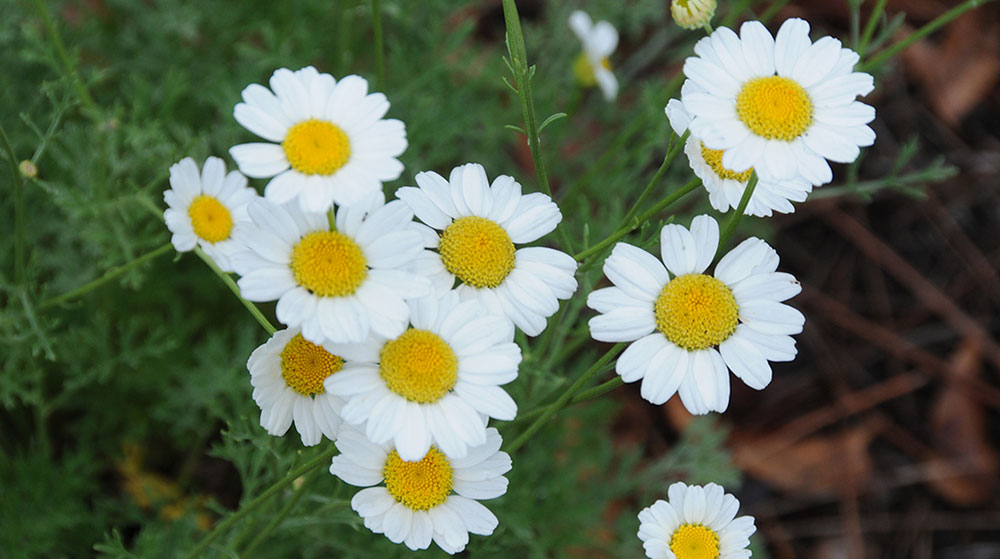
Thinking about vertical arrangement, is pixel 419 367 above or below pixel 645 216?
below

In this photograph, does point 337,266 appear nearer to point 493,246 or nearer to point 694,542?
point 493,246

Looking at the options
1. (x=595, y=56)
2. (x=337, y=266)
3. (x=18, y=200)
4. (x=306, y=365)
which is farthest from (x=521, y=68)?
(x=595, y=56)

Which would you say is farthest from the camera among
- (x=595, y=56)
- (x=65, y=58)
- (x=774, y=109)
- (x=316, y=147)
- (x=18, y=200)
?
(x=595, y=56)

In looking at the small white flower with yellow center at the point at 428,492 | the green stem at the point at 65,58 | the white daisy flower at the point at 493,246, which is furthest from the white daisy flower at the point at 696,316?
the green stem at the point at 65,58

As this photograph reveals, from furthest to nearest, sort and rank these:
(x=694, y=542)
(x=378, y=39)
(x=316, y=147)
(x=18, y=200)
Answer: (x=378, y=39), (x=18, y=200), (x=694, y=542), (x=316, y=147)

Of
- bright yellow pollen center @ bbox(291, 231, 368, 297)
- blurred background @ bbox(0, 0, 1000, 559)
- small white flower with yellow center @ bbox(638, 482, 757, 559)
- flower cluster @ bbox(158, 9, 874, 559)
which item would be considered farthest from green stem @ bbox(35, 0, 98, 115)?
small white flower with yellow center @ bbox(638, 482, 757, 559)

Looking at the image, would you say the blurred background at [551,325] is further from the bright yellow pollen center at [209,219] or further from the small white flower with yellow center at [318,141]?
the small white flower with yellow center at [318,141]

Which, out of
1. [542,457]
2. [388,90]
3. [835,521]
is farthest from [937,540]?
[388,90]
